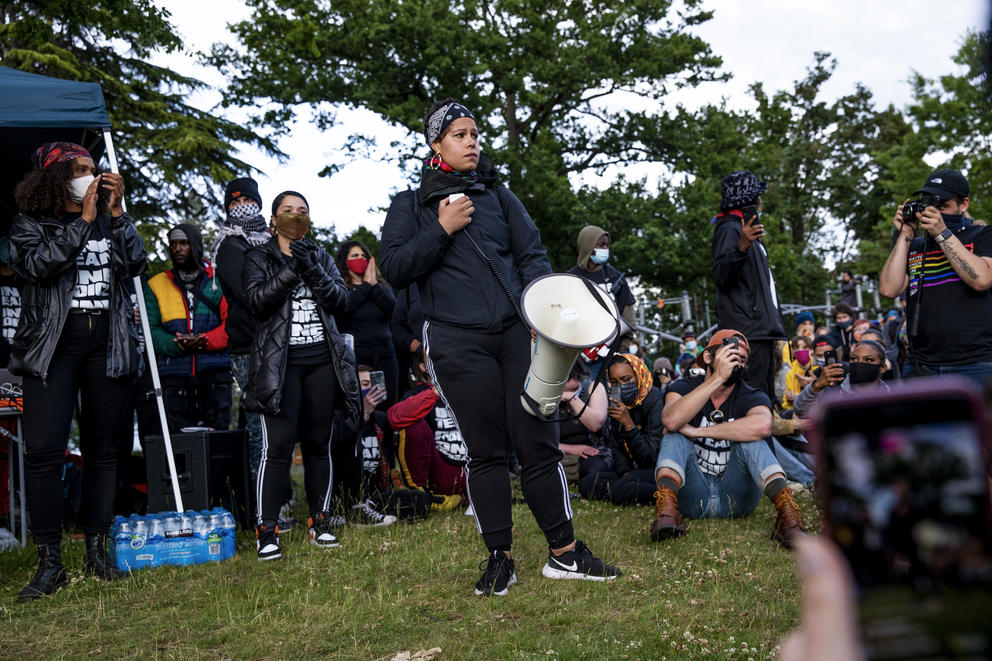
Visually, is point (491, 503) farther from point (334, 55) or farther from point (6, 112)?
point (334, 55)

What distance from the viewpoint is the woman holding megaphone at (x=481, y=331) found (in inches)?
157

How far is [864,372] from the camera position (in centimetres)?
611

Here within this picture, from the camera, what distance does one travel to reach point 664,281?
79.9 ft

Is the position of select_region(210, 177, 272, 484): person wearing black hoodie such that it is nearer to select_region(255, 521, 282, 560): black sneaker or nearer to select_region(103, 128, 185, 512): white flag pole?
select_region(103, 128, 185, 512): white flag pole

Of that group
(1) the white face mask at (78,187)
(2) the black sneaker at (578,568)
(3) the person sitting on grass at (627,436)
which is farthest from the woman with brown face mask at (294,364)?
(3) the person sitting on grass at (627,436)

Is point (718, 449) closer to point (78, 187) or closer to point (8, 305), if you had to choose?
point (78, 187)

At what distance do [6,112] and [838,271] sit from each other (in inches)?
1331

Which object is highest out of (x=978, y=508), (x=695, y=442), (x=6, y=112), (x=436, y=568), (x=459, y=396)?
(x=6, y=112)

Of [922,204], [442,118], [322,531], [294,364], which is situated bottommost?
[322,531]

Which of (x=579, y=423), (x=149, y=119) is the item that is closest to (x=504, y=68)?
(x=149, y=119)

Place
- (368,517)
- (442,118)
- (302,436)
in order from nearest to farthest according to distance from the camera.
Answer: (442,118)
(302,436)
(368,517)

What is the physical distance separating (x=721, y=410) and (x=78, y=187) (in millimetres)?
3975

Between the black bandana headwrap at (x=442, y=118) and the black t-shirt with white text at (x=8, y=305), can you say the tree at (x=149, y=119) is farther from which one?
the black bandana headwrap at (x=442, y=118)

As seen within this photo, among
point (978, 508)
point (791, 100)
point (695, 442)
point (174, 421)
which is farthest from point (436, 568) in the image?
point (791, 100)
